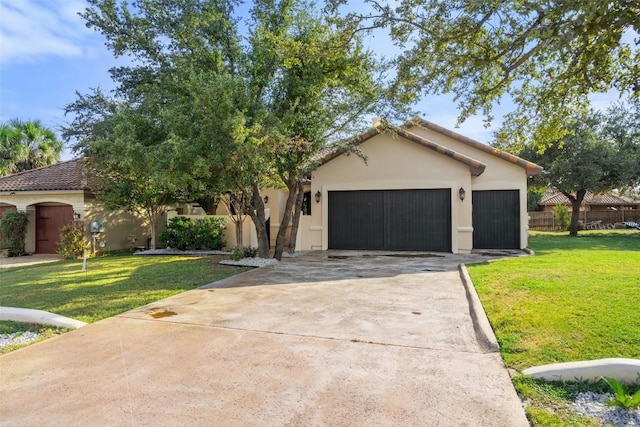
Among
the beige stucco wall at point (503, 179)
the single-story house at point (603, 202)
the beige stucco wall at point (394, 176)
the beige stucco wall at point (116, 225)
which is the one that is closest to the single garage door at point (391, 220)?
the beige stucco wall at point (394, 176)

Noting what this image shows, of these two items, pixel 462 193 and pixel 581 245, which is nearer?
pixel 462 193

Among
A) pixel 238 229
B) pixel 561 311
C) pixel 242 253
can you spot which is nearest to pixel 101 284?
pixel 242 253

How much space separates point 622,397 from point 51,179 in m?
21.0

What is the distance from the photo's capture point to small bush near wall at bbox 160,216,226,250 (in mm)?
16406

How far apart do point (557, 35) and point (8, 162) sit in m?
25.7

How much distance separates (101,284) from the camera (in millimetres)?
9297

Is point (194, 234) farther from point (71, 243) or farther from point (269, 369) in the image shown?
point (269, 369)

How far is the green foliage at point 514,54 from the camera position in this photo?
560 cm

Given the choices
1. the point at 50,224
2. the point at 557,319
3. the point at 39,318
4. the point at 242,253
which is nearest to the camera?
the point at 557,319

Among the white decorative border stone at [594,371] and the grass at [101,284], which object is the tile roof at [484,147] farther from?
the white decorative border stone at [594,371]

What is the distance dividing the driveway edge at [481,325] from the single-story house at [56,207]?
595 inches

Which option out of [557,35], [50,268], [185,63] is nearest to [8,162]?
[50,268]

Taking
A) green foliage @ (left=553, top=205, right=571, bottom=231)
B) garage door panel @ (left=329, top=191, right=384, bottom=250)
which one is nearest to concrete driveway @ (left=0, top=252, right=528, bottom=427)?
garage door panel @ (left=329, top=191, right=384, bottom=250)

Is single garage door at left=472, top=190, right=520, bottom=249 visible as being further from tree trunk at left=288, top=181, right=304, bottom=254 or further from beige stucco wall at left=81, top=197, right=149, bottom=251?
beige stucco wall at left=81, top=197, right=149, bottom=251
